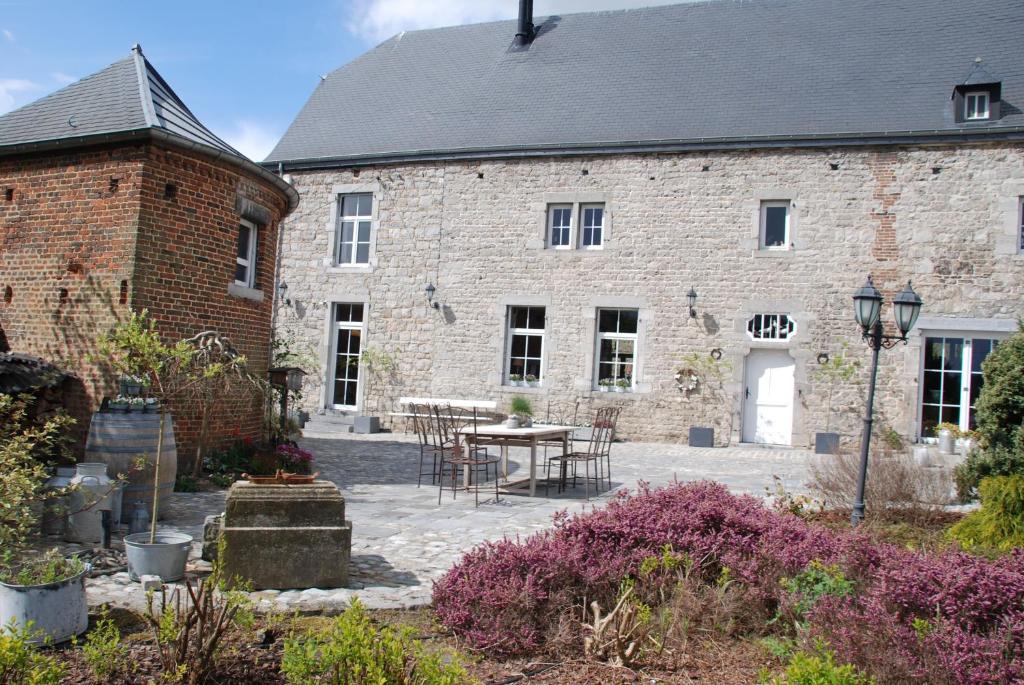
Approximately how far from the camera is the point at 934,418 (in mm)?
13047

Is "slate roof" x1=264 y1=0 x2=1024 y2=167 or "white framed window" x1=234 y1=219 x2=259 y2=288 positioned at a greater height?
"slate roof" x1=264 y1=0 x2=1024 y2=167

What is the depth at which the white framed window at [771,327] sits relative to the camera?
13711 mm

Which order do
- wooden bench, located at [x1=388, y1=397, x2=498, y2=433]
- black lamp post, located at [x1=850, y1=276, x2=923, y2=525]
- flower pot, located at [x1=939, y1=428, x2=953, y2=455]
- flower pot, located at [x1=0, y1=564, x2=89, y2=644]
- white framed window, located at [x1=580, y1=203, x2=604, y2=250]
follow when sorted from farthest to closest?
white framed window, located at [x1=580, y1=203, x2=604, y2=250], wooden bench, located at [x1=388, y1=397, x2=498, y2=433], flower pot, located at [x1=939, y1=428, x2=953, y2=455], black lamp post, located at [x1=850, y1=276, x2=923, y2=525], flower pot, located at [x1=0, y1=564, x2=89, y2=644]

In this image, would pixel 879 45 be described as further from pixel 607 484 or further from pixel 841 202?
pixel 607 484

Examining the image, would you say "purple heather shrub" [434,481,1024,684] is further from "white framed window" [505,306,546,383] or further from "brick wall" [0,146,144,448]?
"white framed window" [505,306,546,383]

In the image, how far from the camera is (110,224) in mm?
7656

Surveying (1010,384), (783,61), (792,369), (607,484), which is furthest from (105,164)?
(783,61)

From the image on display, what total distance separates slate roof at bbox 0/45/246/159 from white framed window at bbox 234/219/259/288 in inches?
36.5

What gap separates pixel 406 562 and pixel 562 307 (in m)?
10.0

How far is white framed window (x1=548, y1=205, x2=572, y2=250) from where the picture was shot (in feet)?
49.9

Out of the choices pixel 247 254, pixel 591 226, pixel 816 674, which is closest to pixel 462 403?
pixel 591 226

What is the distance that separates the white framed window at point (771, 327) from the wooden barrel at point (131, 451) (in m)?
10.2

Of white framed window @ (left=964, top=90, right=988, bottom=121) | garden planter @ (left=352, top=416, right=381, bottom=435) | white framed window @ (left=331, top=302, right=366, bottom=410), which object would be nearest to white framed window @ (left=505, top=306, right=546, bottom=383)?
garden planter @ (left=352, top=416, right=381, bottom=435)

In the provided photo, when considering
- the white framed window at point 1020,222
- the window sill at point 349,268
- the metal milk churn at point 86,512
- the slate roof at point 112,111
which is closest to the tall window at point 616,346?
the window sill at point 349,268
